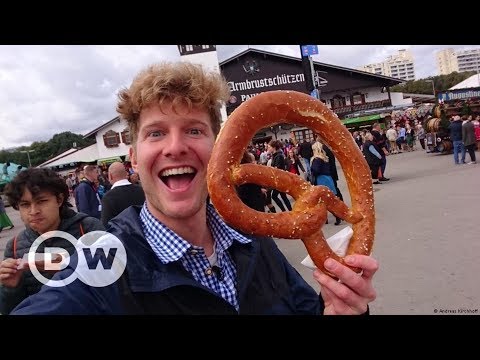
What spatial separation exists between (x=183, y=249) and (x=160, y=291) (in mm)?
165

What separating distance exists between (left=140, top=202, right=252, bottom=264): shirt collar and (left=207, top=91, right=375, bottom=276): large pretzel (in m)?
0.25

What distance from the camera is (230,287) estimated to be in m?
1.33

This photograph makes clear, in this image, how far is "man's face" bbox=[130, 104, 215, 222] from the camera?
1291mm

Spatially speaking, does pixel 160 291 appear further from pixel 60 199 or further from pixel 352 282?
pixel 60 199

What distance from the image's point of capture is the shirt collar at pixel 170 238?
1.25 m

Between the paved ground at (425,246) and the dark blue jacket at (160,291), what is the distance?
1269 mm

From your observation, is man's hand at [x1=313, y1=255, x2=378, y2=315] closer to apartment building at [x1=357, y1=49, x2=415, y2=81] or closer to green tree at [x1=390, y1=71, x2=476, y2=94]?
green tree at [x1=390, y1=71, x2=476, y2=94]

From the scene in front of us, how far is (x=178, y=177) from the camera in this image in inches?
52.2

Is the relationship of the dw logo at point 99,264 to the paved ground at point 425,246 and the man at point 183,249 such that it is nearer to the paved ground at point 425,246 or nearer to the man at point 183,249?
the man at point 183,249

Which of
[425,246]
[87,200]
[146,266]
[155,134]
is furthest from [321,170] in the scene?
[146,266]

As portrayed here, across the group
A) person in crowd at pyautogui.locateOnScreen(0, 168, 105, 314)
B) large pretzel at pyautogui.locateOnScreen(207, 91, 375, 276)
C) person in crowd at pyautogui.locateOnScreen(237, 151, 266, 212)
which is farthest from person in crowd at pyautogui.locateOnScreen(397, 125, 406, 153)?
large pretzel at pyautogui.locateOnScreen(207, 91, 375, 276)
